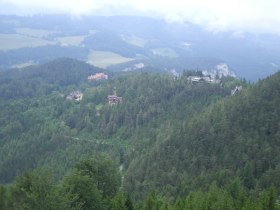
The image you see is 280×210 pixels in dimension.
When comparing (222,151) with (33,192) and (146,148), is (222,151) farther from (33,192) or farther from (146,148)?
(33,192)

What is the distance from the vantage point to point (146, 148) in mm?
109750

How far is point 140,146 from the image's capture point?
112000mm

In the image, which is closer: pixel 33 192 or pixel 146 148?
pixel 33 192

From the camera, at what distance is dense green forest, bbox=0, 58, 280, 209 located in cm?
5084

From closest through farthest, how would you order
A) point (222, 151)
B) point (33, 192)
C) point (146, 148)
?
1. point (33, 192)
2. point (222, 151)
3. point (146, 148)

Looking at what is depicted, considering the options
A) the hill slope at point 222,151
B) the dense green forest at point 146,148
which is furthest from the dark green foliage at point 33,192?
the hill slope at point 222,151

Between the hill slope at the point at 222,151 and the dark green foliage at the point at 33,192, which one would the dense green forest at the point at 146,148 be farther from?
the hill slope at the point at 222,151

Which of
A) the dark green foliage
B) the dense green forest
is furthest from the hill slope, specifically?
the dark green foliage

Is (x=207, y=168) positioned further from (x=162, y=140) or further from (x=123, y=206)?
(x=123, y=206)

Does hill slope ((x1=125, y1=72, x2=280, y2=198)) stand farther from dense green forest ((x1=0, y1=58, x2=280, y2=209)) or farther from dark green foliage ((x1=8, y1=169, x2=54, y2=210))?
dark green foliage ((x1=8, y1=169, x2=54, y2=210))

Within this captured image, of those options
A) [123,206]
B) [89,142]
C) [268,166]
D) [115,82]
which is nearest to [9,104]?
[115,82]

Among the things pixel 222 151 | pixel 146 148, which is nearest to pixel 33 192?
pixel 222 151

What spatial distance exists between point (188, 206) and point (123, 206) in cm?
711

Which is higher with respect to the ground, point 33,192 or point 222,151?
point 33,192
